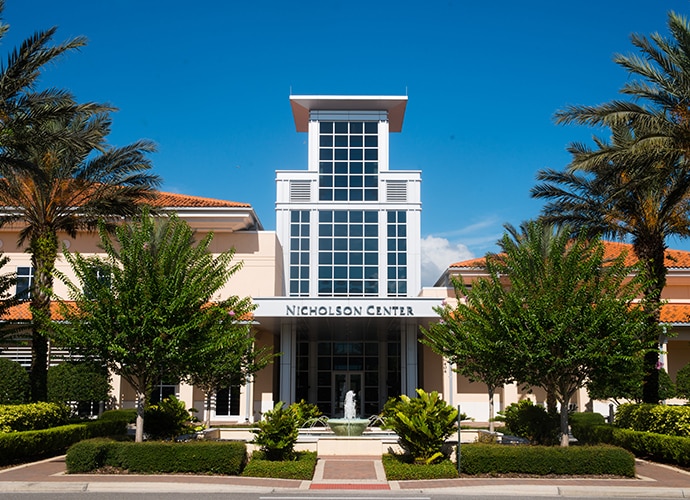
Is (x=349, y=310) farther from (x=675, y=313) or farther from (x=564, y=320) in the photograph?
(x=675, y=313)

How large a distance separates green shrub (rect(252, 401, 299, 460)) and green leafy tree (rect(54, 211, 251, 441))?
2.59 meters

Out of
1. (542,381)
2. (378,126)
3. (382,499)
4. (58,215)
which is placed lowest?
(382,499)

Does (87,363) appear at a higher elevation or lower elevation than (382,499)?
higher

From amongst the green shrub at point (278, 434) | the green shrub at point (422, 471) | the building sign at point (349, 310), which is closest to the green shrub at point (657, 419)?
the green shrub at point (422, 471)

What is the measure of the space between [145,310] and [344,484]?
6.44 m

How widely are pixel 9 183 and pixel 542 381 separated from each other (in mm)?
16528

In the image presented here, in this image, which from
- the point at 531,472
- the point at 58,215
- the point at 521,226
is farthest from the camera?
the point at 521,226

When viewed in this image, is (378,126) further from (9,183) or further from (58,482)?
(58,482)

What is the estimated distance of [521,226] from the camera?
33.7m

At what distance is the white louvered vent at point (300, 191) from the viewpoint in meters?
40.5

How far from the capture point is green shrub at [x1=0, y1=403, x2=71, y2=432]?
19125mm

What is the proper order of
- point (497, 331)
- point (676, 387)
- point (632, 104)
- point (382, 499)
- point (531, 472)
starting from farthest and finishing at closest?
point (676, 387)
point (632, 104)
point (497, 331)
point (531, 472)
point (382, 499)

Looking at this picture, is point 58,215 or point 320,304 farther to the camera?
point 320,304

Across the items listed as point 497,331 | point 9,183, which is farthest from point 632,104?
point 9,183
